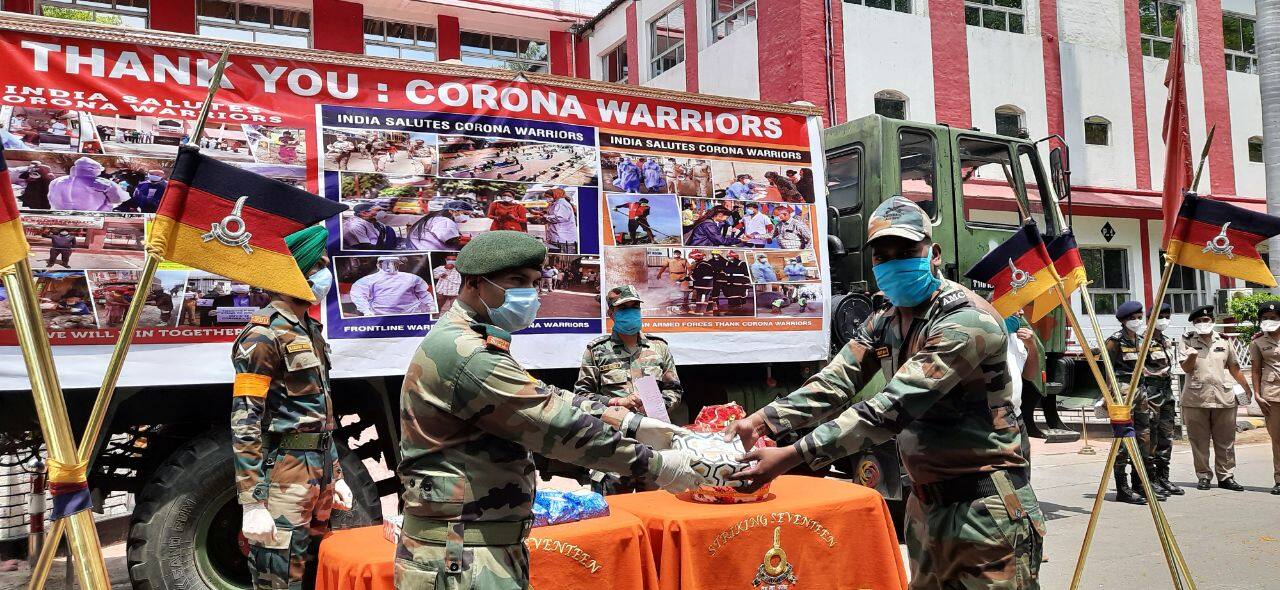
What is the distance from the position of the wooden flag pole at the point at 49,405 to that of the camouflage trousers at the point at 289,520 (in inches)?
47.0

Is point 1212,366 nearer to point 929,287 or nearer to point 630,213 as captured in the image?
point 630,213

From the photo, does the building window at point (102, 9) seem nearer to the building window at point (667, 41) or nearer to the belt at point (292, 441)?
the building window at point (667, 41)

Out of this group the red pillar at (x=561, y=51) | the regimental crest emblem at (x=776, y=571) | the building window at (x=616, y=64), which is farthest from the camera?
the red pillar at (x=561, y=51)

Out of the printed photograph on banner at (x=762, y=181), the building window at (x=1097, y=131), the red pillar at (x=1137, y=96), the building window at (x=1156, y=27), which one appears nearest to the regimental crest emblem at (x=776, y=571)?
the printed photograph on banner at (x=762, y=181)

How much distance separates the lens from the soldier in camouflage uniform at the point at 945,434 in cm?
284

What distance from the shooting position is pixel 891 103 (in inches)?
668

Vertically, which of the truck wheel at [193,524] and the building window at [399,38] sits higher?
the building window at [399,38]

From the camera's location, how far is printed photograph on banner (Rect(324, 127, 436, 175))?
4547 mm

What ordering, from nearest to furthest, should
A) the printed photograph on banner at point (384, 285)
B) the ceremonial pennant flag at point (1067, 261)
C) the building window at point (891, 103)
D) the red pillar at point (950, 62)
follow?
the printed photograph on banner at point (384, 285) < the ceremonial pennant flag at point (1067, 261) < the building window at point (891, 103) < the red pillar at point (950, 62)

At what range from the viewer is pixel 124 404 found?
14.1ft

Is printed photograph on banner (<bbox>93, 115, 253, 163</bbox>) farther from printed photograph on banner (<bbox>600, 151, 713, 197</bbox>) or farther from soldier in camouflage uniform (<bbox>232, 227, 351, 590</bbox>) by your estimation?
printed photograph on banner (<bbox>600, 151, 713, 197</bbox>)

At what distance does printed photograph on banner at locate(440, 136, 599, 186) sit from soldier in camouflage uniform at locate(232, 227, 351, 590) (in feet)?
3.68

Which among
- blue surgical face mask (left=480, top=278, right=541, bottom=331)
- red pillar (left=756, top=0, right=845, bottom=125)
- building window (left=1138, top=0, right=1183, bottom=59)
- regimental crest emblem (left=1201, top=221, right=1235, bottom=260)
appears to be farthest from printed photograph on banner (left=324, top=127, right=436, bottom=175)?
building window (left=1138, top=0, right=1183, bottom=59)

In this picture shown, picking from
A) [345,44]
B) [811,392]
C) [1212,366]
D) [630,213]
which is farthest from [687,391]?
[345,44]
